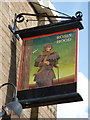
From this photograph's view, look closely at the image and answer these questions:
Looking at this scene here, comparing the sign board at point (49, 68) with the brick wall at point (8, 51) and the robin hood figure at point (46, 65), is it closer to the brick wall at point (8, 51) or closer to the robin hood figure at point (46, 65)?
the robin hood figure at point (46, 65)

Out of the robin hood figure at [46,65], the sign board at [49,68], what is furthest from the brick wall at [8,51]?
the robin hood figure at [46,65]

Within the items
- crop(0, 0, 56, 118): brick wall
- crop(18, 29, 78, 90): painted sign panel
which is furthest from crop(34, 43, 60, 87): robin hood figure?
crop(0, 0, 56, 118): brick wall

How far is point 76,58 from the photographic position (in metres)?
8.73

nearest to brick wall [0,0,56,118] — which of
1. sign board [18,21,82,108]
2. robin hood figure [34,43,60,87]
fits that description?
Result: sign board [18,21,82,108]

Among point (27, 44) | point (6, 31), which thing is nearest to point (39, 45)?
point (27, 44)

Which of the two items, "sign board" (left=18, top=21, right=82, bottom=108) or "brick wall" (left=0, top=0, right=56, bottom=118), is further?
"brick wall" (left=0, top=0, right=56, bottom=118)

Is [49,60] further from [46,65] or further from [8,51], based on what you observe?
[8,51]

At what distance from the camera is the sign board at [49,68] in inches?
332

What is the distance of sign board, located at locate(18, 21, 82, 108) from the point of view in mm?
8422

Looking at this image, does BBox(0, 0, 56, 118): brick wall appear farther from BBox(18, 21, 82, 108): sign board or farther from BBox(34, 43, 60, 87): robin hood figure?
BBox(34, 43, 60, 87): robin hood figure

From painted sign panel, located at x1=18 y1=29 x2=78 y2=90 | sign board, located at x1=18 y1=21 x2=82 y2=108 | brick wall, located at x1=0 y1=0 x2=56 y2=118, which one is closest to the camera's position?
sign board, located at x1=18 y1=21 x2=82 y2=108

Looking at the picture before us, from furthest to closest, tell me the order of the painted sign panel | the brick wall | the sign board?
the brick wall, the painted sign panel, the sign board

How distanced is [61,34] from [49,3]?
122 inches

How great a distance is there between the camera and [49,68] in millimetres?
8977
